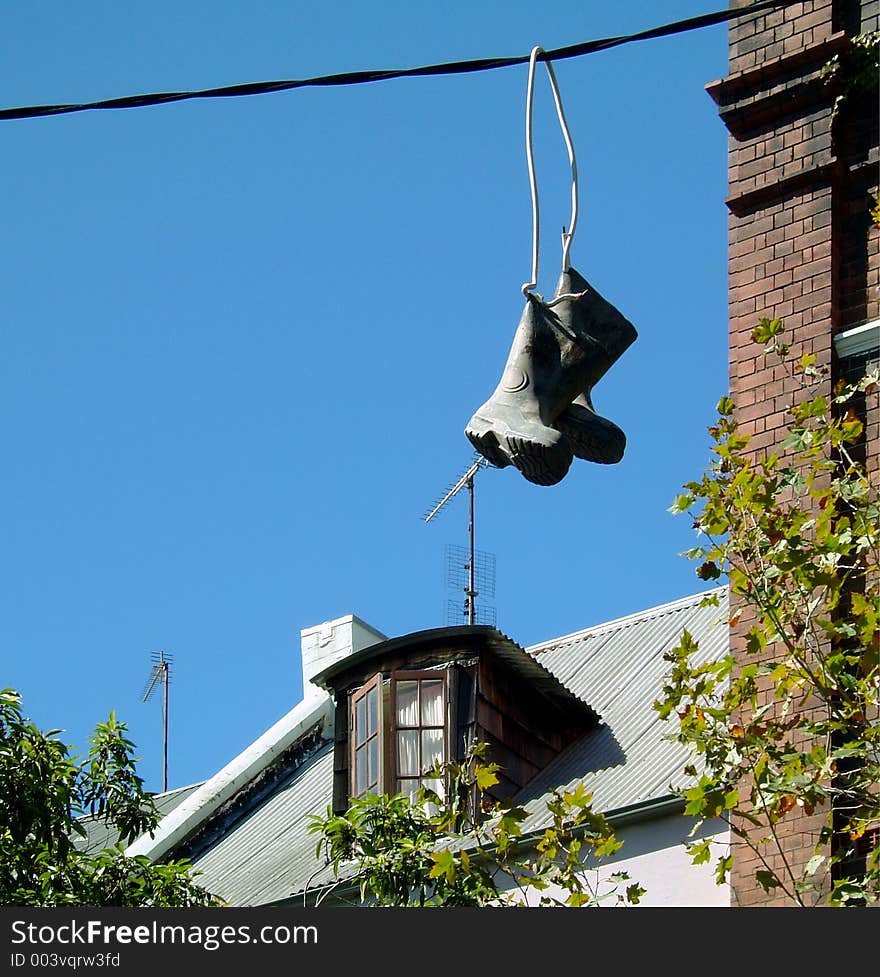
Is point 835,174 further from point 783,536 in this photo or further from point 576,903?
point 576,903

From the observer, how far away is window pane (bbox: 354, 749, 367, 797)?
2100 cm

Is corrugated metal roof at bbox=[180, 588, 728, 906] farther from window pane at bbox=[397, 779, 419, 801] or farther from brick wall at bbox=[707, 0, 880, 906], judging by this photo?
brick wall at bbox=[707, 0, 880, 906]

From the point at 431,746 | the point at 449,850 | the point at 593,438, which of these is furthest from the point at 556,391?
the point at 431,746

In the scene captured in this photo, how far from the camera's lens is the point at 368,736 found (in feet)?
69.0

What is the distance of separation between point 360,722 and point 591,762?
2.10 meters

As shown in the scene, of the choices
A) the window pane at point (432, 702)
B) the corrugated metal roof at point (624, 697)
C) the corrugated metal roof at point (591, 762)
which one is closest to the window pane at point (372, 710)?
the window pane at point (432, 702)

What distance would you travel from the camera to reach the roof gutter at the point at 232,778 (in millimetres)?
23234

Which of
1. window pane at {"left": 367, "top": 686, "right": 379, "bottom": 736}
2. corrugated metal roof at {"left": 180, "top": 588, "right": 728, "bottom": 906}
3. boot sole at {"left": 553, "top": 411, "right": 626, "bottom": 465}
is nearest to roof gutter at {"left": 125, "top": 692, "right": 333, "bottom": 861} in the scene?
corrugated metal roof at {"left": 180, "top": 588, "right": 728, "bottom": 906}

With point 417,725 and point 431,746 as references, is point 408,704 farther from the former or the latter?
point 431,746

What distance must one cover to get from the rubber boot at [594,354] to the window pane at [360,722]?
10398mm

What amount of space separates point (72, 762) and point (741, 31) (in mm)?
6038

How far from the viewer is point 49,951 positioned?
8.91m

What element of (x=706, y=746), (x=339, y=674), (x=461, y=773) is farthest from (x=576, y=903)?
(x=339, y=674)

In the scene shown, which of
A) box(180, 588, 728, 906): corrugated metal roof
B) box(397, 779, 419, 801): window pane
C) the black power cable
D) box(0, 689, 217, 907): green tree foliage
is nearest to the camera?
the black power cable
